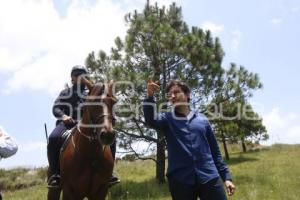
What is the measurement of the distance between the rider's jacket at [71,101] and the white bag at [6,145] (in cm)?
354

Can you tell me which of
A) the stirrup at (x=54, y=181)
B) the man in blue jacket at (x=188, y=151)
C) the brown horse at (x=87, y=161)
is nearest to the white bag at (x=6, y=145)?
the man in blue jacket at (x=188, y=151)

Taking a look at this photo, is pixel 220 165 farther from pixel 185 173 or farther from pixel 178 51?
pixel 178 51

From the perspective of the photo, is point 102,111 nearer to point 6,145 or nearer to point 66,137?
point 66,137

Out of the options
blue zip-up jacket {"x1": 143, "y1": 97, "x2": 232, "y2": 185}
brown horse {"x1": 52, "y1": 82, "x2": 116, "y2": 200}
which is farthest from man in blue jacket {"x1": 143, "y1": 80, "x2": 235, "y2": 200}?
brown horse {"x1": 52, "y1": 82, "x2": 116, "y2": 200}

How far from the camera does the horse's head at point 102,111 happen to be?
5559 millimetres

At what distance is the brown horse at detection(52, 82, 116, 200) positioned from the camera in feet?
20.3

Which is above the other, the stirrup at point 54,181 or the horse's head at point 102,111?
the horse's head at point 102,111

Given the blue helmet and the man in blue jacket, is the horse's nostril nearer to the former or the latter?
the man in blue jacket

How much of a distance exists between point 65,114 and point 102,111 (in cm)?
165

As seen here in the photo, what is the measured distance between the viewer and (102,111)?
5.86m

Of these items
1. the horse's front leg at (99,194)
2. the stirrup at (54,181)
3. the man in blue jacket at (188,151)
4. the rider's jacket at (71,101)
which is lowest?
the horse's front leg at (99,194)

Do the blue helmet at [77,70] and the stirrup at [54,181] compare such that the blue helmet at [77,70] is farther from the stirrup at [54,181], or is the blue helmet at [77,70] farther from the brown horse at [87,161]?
the stirrup at [54,181]

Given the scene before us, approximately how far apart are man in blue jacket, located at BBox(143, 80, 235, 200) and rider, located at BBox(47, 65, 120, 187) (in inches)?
90.5

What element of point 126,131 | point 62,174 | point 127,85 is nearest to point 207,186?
point 62,174
